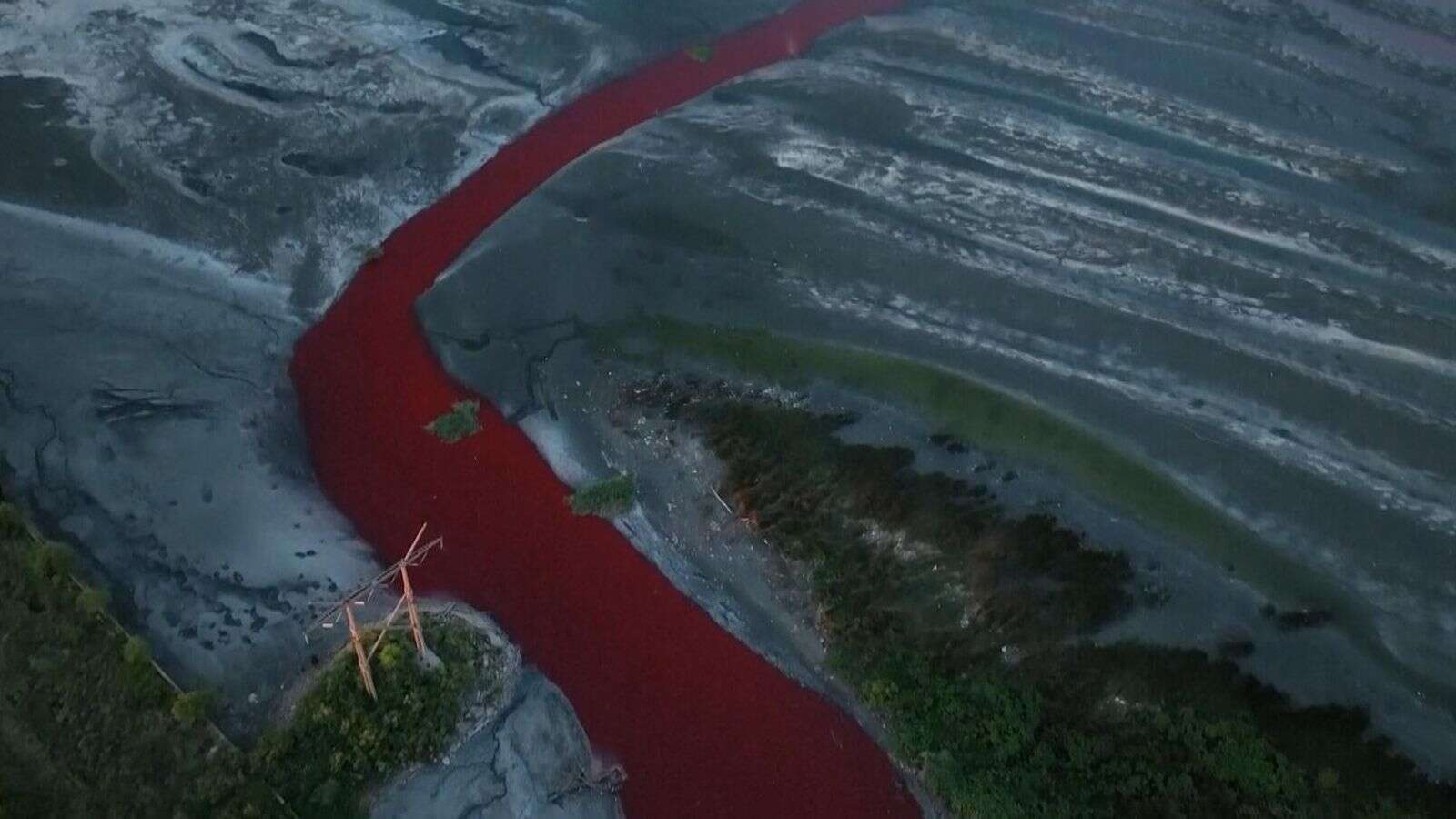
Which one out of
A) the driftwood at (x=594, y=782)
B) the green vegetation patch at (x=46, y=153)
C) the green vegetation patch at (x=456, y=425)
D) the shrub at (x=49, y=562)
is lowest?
the driftwood at (x=594, y=782)

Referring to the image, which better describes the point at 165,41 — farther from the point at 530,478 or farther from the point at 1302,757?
the point at 1302,757

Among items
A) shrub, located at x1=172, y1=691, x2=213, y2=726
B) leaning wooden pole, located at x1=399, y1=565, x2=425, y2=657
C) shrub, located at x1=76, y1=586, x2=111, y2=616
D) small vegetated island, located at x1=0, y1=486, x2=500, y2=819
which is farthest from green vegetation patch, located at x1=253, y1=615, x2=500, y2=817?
shrub, located at x1=76, y1=586, x2=111, y2=616

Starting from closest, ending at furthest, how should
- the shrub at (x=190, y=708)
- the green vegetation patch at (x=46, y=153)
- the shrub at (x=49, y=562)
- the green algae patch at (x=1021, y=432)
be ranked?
the shrub at (x=190, y=708) → the shrub at (x=49, y=562) → the green algae patch at (x=1021, y=432) → the green vegetation patch at (x=46, y=153)

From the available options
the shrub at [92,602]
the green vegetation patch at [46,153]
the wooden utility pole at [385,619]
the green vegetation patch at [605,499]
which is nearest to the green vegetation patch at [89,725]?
the shrub at [92,602]

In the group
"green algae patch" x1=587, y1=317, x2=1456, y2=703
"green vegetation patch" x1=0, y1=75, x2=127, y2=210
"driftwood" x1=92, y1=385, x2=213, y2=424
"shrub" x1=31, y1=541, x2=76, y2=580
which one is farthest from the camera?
"green vegetation patch" x1=0, y1=75, x2=127, y2=210

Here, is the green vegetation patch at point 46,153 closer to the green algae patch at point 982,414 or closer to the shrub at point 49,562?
the shrub at point 49,562

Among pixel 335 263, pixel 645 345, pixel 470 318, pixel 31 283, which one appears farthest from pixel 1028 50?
pixel 31 283

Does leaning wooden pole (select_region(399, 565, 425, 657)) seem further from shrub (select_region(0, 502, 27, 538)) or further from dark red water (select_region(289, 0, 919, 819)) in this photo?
shrub (select_region(0, 502, 27, 538))
